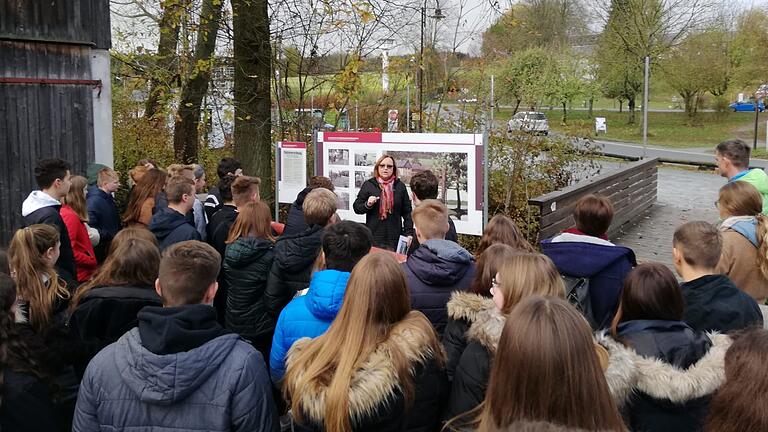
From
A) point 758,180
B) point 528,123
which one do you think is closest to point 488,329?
point 758,180

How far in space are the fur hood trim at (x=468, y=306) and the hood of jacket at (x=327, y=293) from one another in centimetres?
58

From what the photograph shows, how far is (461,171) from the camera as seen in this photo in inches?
336

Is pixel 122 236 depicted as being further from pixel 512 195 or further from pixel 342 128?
pixel 342 128

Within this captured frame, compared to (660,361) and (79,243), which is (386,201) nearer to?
(79,243)

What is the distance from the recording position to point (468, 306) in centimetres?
335

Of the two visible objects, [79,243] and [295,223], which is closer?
[79,243]

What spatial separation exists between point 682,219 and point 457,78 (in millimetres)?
5565

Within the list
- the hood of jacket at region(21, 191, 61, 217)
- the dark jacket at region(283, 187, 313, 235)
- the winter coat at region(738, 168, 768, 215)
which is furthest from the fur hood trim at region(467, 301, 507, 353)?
the winter coat at region(738, 168, 768, 215)

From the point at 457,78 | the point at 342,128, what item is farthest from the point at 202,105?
the point at 457,78

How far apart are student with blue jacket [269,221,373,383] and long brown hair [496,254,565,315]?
0.87 metres

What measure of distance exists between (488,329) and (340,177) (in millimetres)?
6737

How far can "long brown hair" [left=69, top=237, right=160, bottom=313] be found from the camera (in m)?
3.82

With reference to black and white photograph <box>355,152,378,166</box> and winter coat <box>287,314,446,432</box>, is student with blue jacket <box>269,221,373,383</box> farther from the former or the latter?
black and white photograph <box>355,152,378,166</box>

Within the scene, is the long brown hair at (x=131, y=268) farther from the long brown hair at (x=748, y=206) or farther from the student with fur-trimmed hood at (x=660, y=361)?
the long brown hair at (x=748, y=206)
